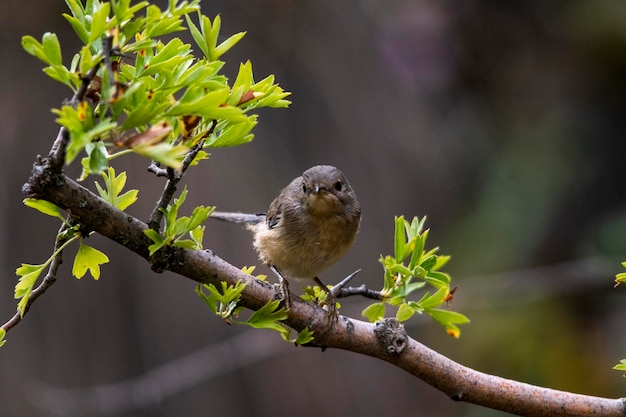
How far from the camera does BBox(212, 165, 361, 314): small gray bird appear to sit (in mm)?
2994

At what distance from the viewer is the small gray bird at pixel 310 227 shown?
2.99m

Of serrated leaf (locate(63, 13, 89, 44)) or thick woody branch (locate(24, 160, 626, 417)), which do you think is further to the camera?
thick woody branch (locate(24, 160, 626, 417))

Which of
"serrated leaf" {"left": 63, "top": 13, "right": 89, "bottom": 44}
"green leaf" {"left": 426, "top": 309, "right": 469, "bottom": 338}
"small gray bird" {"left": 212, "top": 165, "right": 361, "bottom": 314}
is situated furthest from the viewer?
"small gray bird" {"left": 212, "top": 165, "right": 361, "bottom": 314}

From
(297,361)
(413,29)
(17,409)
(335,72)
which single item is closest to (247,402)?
(297,361)

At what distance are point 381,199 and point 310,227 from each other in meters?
3.21

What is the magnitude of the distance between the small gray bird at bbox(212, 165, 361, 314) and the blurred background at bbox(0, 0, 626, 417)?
5.55 ft

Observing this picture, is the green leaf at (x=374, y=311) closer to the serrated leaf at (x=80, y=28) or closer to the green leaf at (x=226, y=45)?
the green leaf at (x=226, y=45)

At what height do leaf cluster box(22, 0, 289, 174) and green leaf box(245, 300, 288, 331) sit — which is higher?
leaf cluster box(22, 0, 289, 174)

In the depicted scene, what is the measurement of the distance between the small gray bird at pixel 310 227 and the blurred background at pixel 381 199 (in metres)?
1.69

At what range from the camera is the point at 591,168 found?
18.5ft

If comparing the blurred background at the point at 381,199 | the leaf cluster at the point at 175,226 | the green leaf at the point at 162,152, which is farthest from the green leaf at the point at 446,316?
the blurred background at the point at 381,199

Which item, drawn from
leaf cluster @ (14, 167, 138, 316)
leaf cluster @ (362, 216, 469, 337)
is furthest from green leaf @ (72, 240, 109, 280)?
leaf cluster @ (362, 216, 469, 337)

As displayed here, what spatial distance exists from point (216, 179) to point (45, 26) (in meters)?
1.40

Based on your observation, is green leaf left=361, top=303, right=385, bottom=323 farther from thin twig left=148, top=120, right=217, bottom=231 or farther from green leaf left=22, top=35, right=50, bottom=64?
green leaf left=22, top=35, right=50, bottom=64
